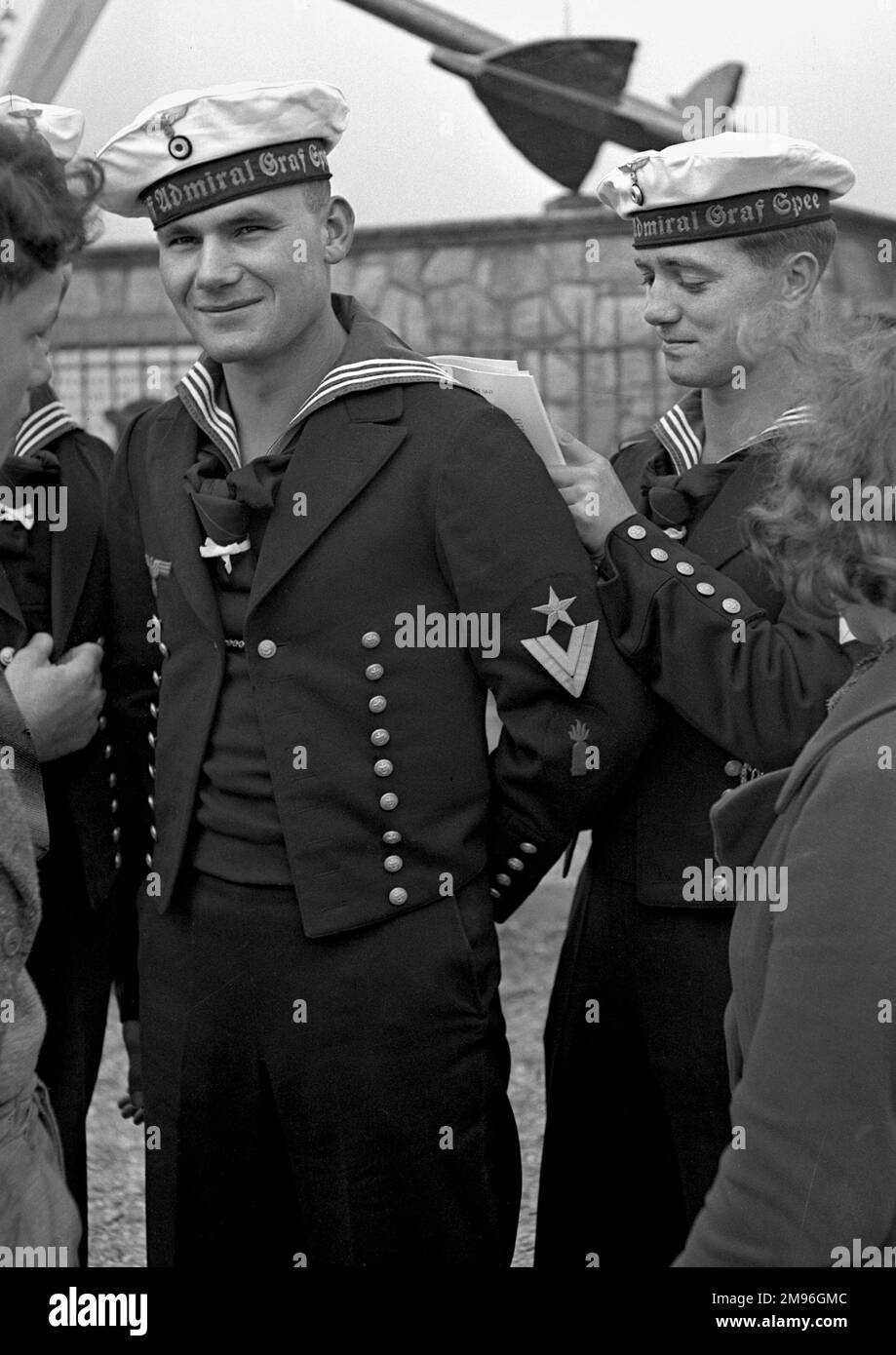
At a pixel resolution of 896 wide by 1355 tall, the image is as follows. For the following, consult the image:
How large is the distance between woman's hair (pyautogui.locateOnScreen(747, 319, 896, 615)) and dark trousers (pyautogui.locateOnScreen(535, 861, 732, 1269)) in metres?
0.85

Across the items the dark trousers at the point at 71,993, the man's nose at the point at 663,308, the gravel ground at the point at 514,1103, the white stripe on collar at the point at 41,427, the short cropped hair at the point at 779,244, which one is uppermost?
the short cropped hair at the point at 779,244

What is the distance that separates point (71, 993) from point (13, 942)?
3.97 ft

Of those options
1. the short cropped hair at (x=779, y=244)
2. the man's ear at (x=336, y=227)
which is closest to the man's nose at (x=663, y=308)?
the short cropped hair at (x=779, y=244)

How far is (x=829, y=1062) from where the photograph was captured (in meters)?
1.29

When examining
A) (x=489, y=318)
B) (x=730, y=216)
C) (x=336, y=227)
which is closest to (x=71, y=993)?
(x=336, y=227)

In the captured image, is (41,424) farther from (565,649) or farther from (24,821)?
(24,821)

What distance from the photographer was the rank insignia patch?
84.2 inches

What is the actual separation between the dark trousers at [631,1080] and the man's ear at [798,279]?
894mm

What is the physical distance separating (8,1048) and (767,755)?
1057mm

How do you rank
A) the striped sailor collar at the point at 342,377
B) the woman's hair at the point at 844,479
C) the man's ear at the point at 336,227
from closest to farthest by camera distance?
1. the woman's hair at the point at 844,479
2. the striped sailor collar at the point at 342,377
3. the man's ear at the point at 336,227

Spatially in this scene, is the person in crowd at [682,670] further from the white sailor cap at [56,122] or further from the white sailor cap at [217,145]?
the white sailor cap at [56,122]

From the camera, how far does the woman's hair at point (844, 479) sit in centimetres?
141

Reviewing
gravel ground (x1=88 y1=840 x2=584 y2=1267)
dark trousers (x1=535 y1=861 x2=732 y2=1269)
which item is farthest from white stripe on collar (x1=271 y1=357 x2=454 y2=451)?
gravel ground (x1=88 y1=840 x2=584 y2=1267)

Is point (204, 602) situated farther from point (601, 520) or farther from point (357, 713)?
point (601, 520)
